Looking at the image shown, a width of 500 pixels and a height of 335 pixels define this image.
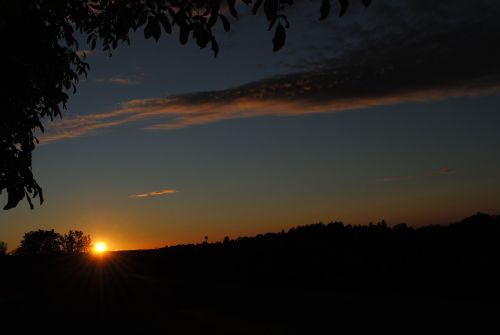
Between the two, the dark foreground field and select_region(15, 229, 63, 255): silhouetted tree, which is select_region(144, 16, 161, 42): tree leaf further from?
select_region(15, 229, 63, 255): silhouetted tree

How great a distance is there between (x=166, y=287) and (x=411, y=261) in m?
8.61

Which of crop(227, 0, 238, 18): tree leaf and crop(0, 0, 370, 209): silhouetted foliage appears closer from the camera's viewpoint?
crop(227, 0, 238, 18): tree leaf

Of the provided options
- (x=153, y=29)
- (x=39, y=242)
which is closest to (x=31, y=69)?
(x=153, y=29)

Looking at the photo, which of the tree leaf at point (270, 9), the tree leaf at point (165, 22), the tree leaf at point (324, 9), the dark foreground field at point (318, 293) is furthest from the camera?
the dark foreground field at point (318, 293)

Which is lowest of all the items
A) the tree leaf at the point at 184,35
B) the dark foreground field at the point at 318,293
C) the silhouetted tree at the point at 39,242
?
the dark foreground field at the point at 318,293

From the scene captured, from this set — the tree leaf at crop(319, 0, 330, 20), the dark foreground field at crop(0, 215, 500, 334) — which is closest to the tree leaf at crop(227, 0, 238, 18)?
the tree leaf at crop(319, 0, 330, 20)

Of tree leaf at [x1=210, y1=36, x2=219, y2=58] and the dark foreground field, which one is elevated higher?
tree leaf at [x1=210, y1=36, x2=219, y2=58]

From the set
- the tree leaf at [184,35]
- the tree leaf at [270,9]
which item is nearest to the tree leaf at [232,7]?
the tree leaf at [270,9]

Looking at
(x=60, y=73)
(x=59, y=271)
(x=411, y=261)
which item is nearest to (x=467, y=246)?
(x=411, y=261)

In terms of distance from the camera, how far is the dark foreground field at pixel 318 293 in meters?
11.1

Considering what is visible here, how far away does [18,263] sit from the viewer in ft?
113

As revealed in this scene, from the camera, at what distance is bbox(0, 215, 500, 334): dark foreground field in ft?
36.5

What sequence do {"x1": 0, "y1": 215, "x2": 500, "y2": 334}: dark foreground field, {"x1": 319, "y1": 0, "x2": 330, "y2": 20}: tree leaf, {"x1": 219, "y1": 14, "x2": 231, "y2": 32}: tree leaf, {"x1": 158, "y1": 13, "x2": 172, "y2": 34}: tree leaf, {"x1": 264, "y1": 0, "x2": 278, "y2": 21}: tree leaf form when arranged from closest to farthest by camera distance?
1. {"x1": 319, "y1": 0, "x2": 330, "y2": 20}: tree leaf
2. {"x1": 264, "y1": 0, "x2": 278, "y2": 21}: tree leaf
3. {"x1": 219, "y1": 14, "x2": 231, "y2": 32}: tree leaf
4. {"x1": 158, "y1": 13, "x2": 172, "y2": 34}: tree leaf
5. {"x1": 0, "y1": 215, "x2": 500, "y2": 334}: dark foreground field

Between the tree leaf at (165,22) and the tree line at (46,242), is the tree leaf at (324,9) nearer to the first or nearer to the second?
the tree leaf at (165,22)
